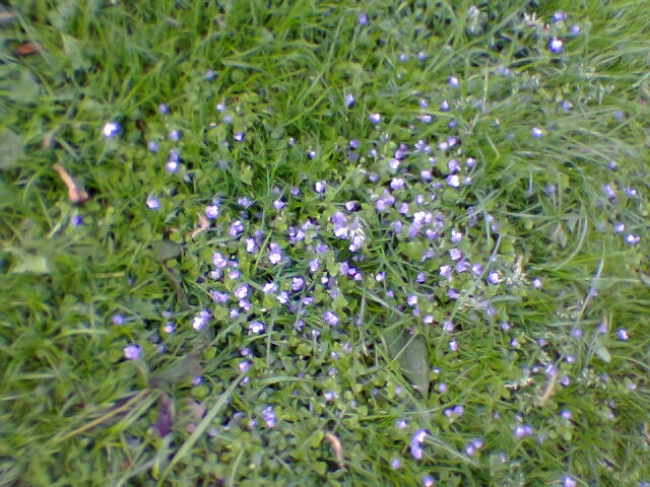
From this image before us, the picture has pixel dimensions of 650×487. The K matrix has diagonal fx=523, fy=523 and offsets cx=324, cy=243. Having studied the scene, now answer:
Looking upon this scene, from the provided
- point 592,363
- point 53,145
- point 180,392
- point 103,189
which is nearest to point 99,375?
point 180,392

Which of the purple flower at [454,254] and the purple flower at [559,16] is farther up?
the purple flower at [559,16]

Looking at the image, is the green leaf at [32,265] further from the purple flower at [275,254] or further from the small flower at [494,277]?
the small flower at [494,277]

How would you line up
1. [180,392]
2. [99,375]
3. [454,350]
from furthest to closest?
1. [454,350]
2. [180,392]
3. [99,375]

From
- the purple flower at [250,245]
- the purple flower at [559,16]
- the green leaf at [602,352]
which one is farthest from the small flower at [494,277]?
the purple flower at [559,16]

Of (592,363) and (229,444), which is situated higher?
(592,363)

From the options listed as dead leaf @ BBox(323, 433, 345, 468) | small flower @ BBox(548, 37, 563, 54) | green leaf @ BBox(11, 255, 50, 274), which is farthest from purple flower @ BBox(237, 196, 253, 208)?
small flower @ BBox(548, 37, 563, 54)

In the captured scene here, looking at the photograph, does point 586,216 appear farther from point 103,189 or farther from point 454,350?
point 103,189

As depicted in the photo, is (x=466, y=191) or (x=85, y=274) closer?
(x=85, y=274)
